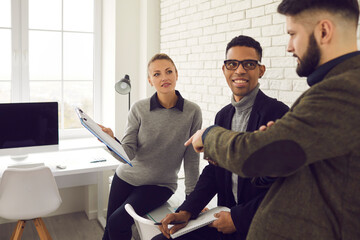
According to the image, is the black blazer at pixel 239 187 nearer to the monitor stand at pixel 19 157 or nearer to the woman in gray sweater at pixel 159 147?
the woman in gray sweater at pixel 159 147

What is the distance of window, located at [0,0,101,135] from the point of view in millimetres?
Result: 3732

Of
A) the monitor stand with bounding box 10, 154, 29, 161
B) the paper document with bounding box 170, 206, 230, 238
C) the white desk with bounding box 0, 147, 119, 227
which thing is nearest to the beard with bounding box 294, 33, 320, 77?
the paper document with bounding box 170, 206, 230, 238

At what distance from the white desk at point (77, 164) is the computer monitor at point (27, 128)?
13 cm

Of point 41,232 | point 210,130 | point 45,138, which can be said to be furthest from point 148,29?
point 210,130

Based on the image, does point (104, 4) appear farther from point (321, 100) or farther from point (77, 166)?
point (321, 100)

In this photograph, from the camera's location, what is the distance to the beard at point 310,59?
95 centimetres

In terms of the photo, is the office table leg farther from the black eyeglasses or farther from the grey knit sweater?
the black eyeglasses

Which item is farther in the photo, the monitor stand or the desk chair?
the monitor stand

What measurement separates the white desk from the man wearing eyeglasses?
51.7 inches

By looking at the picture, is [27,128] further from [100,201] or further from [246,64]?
[246,64]

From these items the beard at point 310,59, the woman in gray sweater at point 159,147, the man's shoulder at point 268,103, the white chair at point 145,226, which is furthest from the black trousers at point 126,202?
the beard at point 310,59

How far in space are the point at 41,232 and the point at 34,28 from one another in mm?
2213

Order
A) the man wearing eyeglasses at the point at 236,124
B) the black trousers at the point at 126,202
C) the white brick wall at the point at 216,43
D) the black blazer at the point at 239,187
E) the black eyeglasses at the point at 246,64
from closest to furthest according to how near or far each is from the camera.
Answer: the black blazer at the point at 239,187
the man wearing eyeglasses at the point at 236,124
the black eyeglasses at the point at 246,64
the black trousers at the point at 126,202
the white brick wall at the point at 216,43

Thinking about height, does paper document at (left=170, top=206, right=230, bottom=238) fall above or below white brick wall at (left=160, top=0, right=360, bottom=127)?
below
